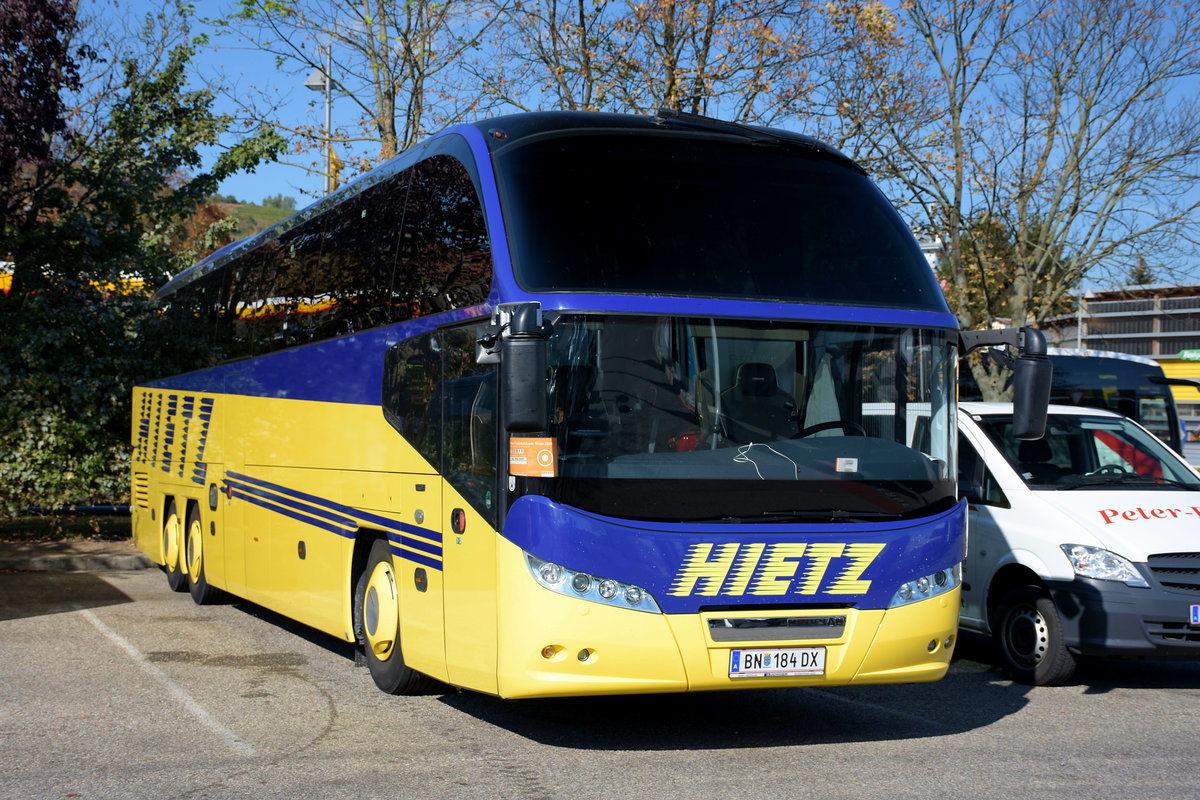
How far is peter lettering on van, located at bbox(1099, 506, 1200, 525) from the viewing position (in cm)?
898

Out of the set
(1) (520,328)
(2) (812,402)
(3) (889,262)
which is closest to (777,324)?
(2) (812,402)

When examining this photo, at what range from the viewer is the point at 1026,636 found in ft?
30.5

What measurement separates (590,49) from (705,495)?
1609 cm

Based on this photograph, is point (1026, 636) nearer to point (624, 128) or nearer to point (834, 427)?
point (834, 427)

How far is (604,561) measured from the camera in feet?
20.8

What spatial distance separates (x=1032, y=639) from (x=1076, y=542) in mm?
816

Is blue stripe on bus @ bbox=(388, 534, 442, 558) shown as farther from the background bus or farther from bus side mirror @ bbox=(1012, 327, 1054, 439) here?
the background bus

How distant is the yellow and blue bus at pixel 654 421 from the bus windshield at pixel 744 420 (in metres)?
0.01

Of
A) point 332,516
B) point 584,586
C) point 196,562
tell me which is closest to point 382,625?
point 332,516

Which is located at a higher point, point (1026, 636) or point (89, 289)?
point (89, 289)

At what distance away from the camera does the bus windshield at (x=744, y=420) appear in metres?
6.45

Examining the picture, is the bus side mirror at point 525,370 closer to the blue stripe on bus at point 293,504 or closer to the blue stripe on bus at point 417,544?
the blue stripe on bus at point 417,544

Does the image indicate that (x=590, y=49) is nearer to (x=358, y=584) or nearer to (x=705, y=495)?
(x=358, y=584)

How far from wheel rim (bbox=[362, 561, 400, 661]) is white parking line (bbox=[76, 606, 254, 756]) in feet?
3.85
